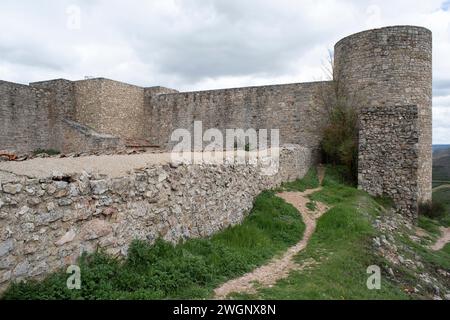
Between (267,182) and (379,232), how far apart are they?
329cm

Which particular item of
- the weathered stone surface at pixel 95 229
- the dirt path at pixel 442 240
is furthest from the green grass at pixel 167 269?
the dirt path at pixel 442 240

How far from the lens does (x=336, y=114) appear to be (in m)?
15.8

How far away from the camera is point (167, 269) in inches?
192

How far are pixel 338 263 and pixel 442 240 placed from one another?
7.74m

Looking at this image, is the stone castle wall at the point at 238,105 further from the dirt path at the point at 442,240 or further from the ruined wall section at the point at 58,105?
the dirt path at the point at 442,240

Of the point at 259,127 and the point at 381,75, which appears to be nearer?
the point at 381,75

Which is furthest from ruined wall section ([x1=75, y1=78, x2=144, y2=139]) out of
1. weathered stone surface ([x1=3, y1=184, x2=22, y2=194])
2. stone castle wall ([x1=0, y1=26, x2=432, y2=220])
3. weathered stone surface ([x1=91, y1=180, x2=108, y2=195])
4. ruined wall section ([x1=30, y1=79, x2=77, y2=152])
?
weathered stone surface ([x1=3, y1=184, x2=22, y2=194])

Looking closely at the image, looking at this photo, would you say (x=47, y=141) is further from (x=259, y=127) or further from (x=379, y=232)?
(x=379, y=232)

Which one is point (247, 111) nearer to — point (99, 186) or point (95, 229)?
point (99, 186)

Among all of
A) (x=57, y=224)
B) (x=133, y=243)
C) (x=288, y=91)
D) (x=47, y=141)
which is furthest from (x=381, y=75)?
(x=47, y=141)

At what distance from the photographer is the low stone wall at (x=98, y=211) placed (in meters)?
3.77

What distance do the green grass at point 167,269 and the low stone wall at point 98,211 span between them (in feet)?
0.59

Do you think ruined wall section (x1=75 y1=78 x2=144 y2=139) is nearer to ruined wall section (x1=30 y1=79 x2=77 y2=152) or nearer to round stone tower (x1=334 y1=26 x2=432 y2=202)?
ruined wall section (x1=30 y1=79 x2=77 y2=152)

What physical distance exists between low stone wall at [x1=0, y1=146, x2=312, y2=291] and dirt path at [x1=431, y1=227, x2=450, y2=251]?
22.9ft
